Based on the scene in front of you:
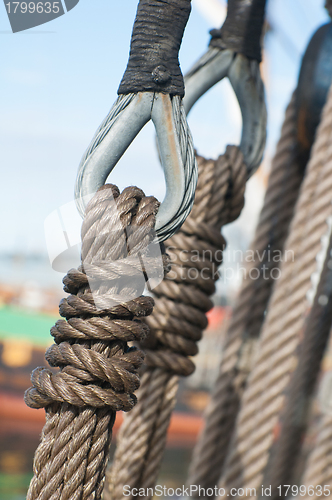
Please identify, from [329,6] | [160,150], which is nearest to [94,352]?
[160,150]

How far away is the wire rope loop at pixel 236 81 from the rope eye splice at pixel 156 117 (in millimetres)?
155

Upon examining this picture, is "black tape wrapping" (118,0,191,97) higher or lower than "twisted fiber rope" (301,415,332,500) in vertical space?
higher

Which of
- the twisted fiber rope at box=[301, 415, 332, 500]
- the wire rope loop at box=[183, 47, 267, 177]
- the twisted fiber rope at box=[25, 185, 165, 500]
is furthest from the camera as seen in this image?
the twisted fiber rope at box=[301, 415, 332, 500]

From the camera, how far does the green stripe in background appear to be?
3.72 meters

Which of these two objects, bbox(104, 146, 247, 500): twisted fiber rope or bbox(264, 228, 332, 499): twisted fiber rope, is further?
bbox(264, 228, 332, 499): twisted fiber rope

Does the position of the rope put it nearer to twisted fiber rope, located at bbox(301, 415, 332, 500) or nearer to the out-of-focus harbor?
twisted fiber rope, located at bbox(301, 415, 332, 500)

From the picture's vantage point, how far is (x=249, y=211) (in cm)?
565

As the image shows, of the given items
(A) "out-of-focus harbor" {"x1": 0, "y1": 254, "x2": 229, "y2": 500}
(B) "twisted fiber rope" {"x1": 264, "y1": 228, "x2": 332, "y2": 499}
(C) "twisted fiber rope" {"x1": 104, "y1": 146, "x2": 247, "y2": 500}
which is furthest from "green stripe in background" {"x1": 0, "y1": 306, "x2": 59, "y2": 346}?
(C) "twisted fiber rope" {"x1": 104, "y1": 146, "x2": 247, "y2": 500}

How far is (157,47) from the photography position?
0.92 feet

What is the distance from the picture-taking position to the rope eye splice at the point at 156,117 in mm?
273

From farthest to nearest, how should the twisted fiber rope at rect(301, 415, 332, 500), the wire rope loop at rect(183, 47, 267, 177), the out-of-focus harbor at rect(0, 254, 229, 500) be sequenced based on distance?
the out-of-focus harbor at rect(0, 254, 229, 500)
the twisted fiber rope at rect(301, 415, 332, 500)
the wire rope loop at rect(183, 47, 267, 177)

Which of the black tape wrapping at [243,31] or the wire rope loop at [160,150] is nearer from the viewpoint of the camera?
the wire rope loop at [160,150]

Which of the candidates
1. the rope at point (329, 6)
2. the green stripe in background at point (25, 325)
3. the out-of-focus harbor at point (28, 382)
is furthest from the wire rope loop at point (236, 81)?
the green stripe in background at point (25, 325)

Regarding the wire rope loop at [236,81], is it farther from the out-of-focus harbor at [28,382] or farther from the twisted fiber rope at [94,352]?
the out-of-focus harbor at [28,382]
